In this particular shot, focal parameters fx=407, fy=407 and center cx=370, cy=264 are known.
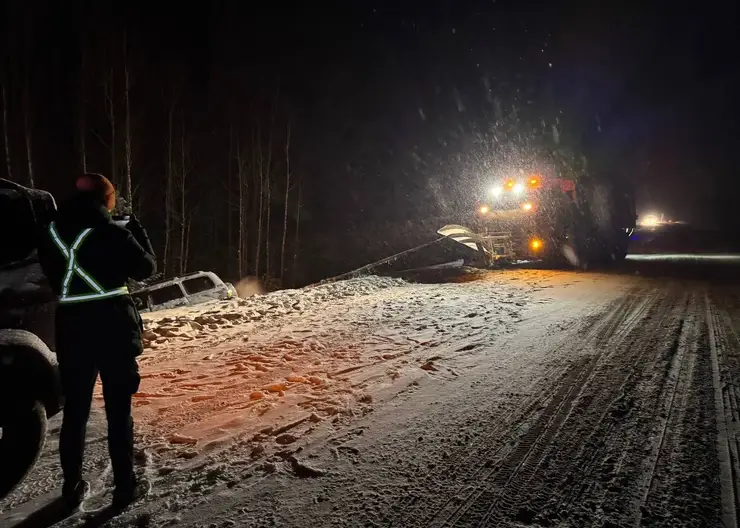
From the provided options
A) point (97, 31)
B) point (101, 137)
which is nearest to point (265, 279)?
point (101, 137)

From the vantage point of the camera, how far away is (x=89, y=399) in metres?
2.60

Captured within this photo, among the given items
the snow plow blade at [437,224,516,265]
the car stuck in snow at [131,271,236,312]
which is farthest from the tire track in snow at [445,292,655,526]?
the snow plow blade at [437,224,516,265]

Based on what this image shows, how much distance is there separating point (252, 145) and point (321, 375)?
2424 centimetres

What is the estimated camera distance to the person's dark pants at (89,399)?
8.15ft

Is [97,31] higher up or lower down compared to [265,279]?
higher up

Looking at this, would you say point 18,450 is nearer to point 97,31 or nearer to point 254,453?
point 254,453

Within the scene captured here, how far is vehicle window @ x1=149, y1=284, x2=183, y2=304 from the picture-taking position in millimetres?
8711

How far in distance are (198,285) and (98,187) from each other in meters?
7.44

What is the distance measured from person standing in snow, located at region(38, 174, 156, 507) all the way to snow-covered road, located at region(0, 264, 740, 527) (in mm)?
338

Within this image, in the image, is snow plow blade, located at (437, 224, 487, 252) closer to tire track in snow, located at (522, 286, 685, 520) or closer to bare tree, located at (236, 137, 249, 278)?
tire track in snow, located at (522, 286, 685, 520)

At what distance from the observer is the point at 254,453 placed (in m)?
3.09

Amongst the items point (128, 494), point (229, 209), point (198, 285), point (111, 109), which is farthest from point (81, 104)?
point (128, 494)

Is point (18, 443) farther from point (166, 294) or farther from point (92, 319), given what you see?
point (166, 294)

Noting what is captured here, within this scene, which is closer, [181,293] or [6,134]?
[181,293]
